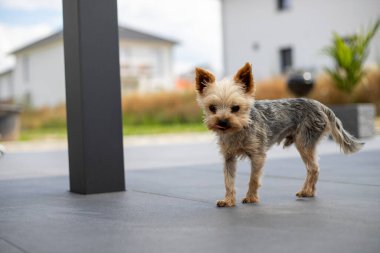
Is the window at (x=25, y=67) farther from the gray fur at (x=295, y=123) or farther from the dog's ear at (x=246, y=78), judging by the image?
the dog's ear at (x=246, y=78)

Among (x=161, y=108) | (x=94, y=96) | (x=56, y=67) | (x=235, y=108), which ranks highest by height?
(x=56, y=67)

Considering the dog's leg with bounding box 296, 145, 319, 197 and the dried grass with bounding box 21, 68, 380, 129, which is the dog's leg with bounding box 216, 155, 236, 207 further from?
the dried grass with bounding box 21, 68, 380, 129

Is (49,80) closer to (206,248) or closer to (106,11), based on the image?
(106,11)

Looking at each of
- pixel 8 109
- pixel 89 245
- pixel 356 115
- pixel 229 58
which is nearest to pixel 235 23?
pixel 229 58

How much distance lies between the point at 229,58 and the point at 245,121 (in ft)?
83.1

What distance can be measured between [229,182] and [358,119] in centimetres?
798

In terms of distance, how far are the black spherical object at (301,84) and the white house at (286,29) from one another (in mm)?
9827

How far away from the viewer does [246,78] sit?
444 centimetres

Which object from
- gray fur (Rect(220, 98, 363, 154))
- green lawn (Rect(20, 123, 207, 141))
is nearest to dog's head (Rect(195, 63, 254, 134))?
gray fur (Rect(220, 98, 363, 154))

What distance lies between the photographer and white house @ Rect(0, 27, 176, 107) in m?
36.1

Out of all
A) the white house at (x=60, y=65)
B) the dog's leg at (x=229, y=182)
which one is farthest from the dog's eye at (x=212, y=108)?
the white house at (x=60, y=65)

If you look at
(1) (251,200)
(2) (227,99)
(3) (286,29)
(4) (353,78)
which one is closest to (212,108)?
(2) (227,99)

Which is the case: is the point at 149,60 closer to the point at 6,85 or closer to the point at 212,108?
the point at 6,85

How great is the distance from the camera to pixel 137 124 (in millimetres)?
22828
